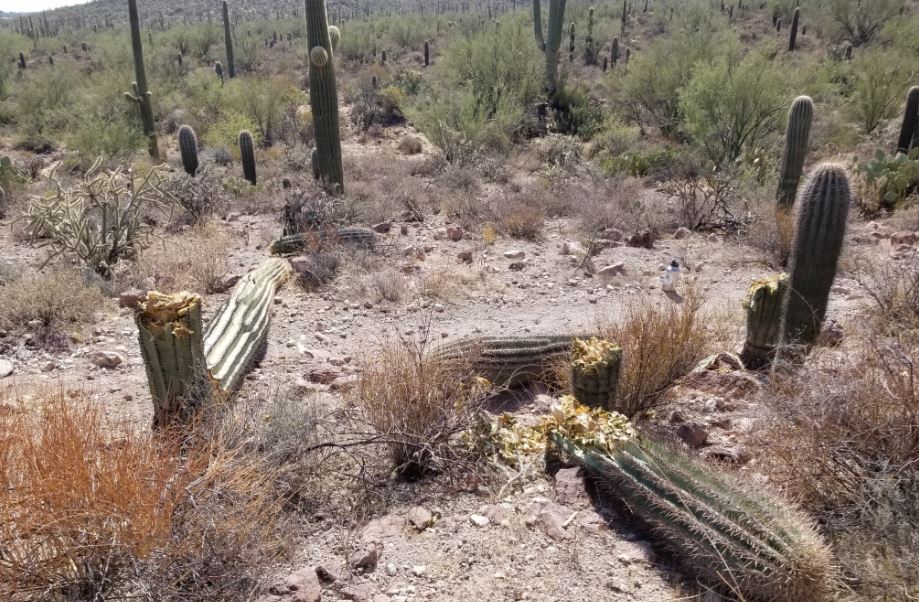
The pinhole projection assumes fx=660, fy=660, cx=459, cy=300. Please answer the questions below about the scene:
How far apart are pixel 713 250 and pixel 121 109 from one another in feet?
54.2

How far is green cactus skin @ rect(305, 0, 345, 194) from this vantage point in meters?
10.5

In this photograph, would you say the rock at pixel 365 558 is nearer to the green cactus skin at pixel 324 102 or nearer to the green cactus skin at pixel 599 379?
the green cactus skin at pixel 599 379

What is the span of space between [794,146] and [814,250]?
4.88m

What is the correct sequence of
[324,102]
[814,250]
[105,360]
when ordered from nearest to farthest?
[814,250]
[105,360]
[324,102]

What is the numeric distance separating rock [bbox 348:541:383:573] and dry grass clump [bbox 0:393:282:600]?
0.42m

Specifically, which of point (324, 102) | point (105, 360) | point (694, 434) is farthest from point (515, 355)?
point (324, 102)

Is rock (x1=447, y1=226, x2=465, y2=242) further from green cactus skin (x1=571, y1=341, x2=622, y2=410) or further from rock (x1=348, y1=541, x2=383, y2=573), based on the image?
rock (x1=348, y1=541, x2=383, y2=573)

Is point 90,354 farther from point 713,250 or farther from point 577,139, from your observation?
point 577,139

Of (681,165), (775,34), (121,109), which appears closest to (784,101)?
(681,165)

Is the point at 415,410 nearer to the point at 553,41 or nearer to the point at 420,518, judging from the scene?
the point at 420,518

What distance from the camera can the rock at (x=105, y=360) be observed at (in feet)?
19.3

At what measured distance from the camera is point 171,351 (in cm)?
434

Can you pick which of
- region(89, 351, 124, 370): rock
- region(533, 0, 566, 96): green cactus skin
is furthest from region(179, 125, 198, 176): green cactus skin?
region(533, 0, 566, 96): green cactus skin

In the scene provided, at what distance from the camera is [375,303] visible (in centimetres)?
762
